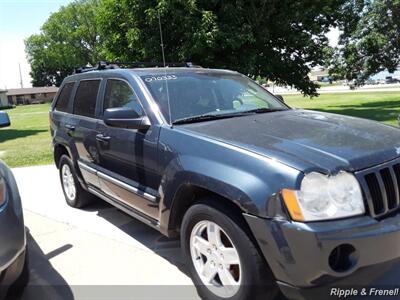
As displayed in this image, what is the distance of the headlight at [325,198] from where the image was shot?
2521mm

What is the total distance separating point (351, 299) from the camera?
2.71 meters

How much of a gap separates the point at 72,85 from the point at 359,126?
3879 mm

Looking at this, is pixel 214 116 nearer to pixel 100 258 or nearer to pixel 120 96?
pixel 120 96

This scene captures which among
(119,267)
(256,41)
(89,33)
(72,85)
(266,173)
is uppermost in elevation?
(89,33)

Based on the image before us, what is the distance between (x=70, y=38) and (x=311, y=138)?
74.5m

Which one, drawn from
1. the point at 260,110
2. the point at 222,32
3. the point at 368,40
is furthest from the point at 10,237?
the point at 368,40

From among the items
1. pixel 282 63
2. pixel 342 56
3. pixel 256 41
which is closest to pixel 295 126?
pixel 256 41

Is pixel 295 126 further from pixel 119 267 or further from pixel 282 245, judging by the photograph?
pixel 119 267

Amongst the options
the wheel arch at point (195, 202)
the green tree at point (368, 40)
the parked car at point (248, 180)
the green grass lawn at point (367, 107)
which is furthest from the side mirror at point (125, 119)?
the green tree at point (368, 40)

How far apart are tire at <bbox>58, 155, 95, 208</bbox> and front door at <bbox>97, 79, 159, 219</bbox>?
1.10m

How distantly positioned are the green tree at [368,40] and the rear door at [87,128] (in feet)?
69.5

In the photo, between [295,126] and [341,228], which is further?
[295,126]

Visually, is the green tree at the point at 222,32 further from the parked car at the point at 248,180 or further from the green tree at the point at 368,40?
the parked car at the point at 248,180

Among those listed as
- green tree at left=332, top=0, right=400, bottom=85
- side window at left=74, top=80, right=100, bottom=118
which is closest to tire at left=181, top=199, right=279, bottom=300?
side window at left=74, top=80, right=100, bottom=118
